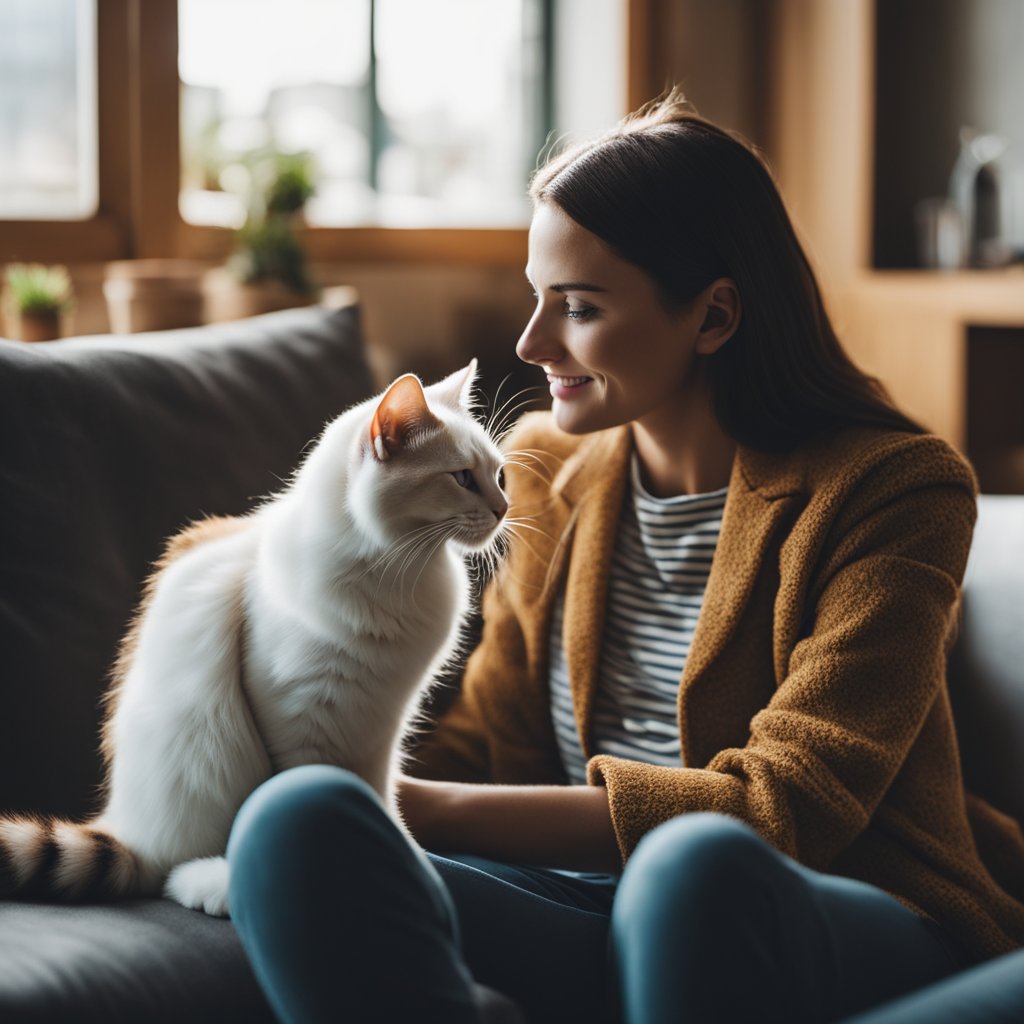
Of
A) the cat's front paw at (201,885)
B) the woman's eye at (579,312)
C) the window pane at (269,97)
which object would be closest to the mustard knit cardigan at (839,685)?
the woman's eye at (579,312)

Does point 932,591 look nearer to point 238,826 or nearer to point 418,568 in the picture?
point 418,568

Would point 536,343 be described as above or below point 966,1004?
above

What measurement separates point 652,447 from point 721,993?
0.67 meters

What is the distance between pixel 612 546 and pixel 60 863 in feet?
2.13

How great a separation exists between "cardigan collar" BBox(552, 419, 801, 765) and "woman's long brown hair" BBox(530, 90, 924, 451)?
5cm

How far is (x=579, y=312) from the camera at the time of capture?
1.18m

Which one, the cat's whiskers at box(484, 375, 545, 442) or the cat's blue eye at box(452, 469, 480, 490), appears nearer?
the cat's blue eye at box(452, 469, 480, 490)

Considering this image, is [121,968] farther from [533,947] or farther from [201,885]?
[533,947]

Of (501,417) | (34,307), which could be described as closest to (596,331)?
(501,417)

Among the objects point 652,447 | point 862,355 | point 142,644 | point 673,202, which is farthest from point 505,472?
point 862,355

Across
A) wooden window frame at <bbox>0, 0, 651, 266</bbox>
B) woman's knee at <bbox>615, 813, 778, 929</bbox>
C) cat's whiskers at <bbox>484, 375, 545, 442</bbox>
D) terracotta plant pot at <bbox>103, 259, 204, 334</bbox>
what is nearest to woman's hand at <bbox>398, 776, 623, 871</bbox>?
woman's knee at <bbox>615, 813, 778, 929</bbox>

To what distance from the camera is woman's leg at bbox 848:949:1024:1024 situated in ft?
2.48

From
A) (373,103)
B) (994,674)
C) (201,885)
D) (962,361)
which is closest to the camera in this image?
(201,885)

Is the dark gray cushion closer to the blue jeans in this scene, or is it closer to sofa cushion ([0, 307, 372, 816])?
the blue jeans
